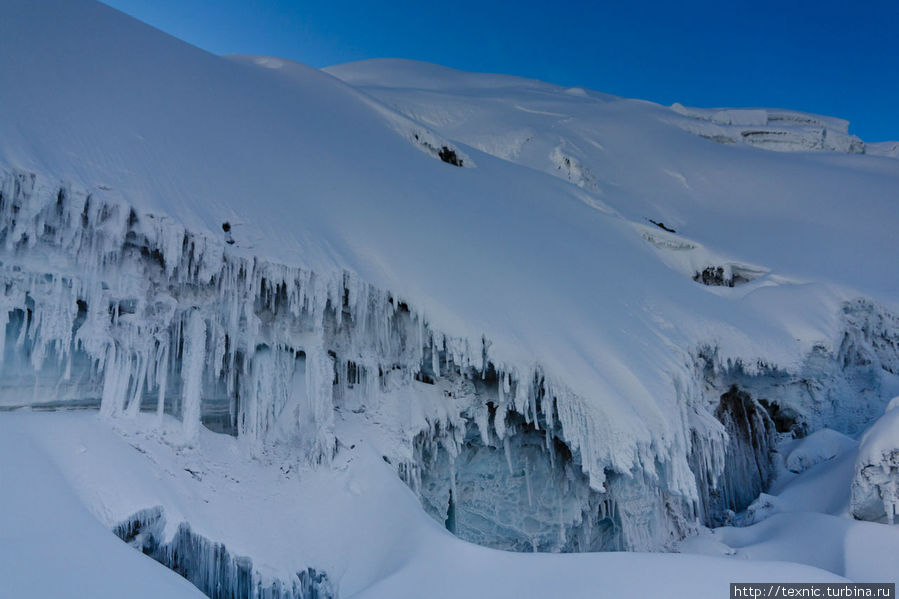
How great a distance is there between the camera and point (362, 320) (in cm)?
888

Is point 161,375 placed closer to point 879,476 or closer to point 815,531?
point 815,531

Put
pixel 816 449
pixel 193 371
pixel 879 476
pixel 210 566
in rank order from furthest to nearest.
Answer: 1. pixel 816 449
2. pixel 879 476
3. pixel 193 371
4. pixel 210 566

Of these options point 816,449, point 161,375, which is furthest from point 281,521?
point 816,449

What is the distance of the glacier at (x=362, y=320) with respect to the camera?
273 inches

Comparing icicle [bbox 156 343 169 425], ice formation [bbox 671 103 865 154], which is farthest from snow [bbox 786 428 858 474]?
ice formation [bbox 671 103 865 154]

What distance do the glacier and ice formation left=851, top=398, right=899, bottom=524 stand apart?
58 millimetres

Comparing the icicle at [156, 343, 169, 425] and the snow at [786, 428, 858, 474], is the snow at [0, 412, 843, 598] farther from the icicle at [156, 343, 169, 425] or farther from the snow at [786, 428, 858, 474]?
the snow at [786, 428, 858, 474]

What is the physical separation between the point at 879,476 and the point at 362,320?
24.7 feet

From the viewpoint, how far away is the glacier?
6.95 m

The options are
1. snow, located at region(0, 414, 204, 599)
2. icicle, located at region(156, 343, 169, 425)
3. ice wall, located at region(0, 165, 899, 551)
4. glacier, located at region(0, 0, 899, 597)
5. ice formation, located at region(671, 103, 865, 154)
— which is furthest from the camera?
ice formation, located at region(671, 103, 865, 154)

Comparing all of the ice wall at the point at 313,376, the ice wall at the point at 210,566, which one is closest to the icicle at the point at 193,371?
the ice wall at the point at 313,376

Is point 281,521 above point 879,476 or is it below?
below

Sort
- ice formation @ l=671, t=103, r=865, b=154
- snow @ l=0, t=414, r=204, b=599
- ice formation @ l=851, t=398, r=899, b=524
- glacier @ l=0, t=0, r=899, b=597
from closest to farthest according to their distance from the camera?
1. snow @ l=0, t=414, r=204, b=599
2. glacier @ l=0, t=0, r=899, b=597
3. ice formation @ l=851, t=398, r=899, b=524
4. ice formation @ l=671, t=103, r=865, b=154

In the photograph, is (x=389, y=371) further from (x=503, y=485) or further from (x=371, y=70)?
(x=371, y=70)
